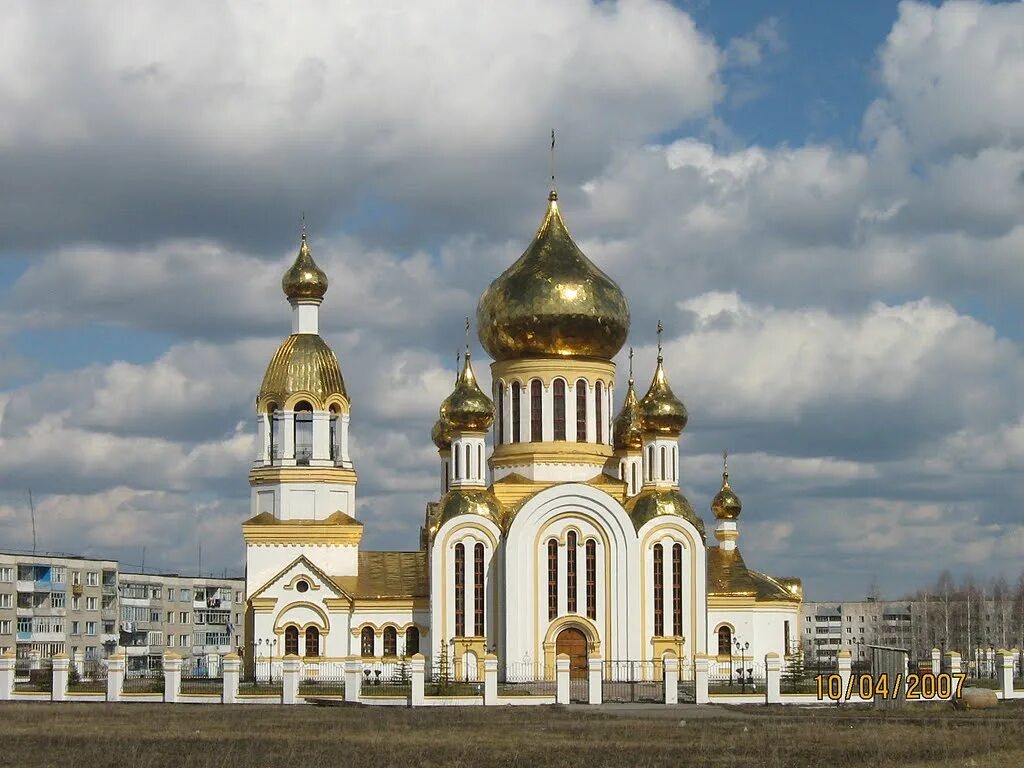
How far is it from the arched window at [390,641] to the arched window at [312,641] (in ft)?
6.04

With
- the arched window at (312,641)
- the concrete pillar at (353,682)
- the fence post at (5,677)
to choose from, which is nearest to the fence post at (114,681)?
the fence post at (5,677)

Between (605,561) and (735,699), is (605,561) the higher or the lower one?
the higher one

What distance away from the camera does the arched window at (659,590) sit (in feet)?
144

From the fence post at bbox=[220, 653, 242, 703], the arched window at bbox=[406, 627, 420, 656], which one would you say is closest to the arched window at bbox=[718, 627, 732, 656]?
A: the arched window at bbox=[406, 627, 420, 656]

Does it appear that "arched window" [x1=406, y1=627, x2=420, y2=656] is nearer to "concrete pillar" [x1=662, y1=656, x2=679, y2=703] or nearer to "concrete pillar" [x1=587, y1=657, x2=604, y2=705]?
"concrete pillar" [x1=587, y1=657, x2=604, y2=705]

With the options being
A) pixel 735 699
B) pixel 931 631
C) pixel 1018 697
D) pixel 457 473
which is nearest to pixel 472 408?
pixel 457 473

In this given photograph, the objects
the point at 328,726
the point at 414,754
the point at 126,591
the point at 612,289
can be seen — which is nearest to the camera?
the point at 414,754

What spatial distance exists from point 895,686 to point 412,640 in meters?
15.6

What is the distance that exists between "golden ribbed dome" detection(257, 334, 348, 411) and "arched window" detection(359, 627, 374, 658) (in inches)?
248

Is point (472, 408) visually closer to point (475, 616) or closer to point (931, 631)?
point (475, 616)

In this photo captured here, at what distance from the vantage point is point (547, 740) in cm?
2536

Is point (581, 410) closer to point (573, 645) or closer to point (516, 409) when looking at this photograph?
point (516, 409)

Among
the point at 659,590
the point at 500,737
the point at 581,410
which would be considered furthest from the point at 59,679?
the point at 581,410

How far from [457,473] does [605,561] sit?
4.50 m
